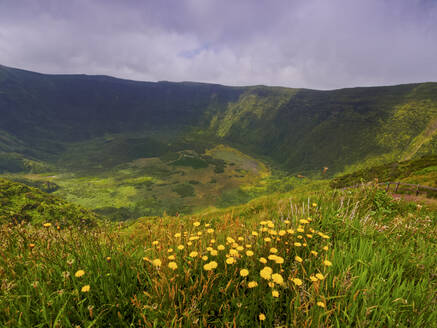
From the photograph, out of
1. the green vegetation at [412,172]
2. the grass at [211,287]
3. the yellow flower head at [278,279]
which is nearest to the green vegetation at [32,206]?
the grass at [211,287]

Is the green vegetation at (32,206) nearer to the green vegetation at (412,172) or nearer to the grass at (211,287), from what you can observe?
the grass at (211,287)

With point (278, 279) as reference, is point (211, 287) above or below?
below

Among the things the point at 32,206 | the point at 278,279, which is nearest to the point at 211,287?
the point at 278,279

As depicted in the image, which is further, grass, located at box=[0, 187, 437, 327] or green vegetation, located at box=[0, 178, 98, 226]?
green vegetation, located at box=[0, 178, 98, 226]

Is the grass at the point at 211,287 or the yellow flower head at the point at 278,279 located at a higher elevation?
the yellow flower head at the point at 278,279

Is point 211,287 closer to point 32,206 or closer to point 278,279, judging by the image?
point 278,279

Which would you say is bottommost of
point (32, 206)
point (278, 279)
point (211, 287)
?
point (32, 206)

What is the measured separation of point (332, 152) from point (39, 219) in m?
160

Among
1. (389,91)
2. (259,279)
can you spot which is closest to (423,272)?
(259,279)

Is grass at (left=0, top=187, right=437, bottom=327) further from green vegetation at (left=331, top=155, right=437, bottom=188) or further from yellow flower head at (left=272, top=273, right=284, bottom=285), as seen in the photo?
green vegetation at (left=331, top=155, right=437, bottom=188)

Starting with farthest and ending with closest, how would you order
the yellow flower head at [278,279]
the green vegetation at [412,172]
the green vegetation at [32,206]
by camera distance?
the green vegetation at [32,206]
the green vegetation at [412,172]
the yellow flower head at [278,279]

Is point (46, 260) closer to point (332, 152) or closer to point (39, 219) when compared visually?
point (39, 219)

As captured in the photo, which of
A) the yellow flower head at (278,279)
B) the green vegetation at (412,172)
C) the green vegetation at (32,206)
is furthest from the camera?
the green vegetation at (32,206)

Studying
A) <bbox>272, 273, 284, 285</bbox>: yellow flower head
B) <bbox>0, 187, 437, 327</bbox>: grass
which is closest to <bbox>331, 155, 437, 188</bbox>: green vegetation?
<bbox>0, 187, 437, 327</bbox>: grass
